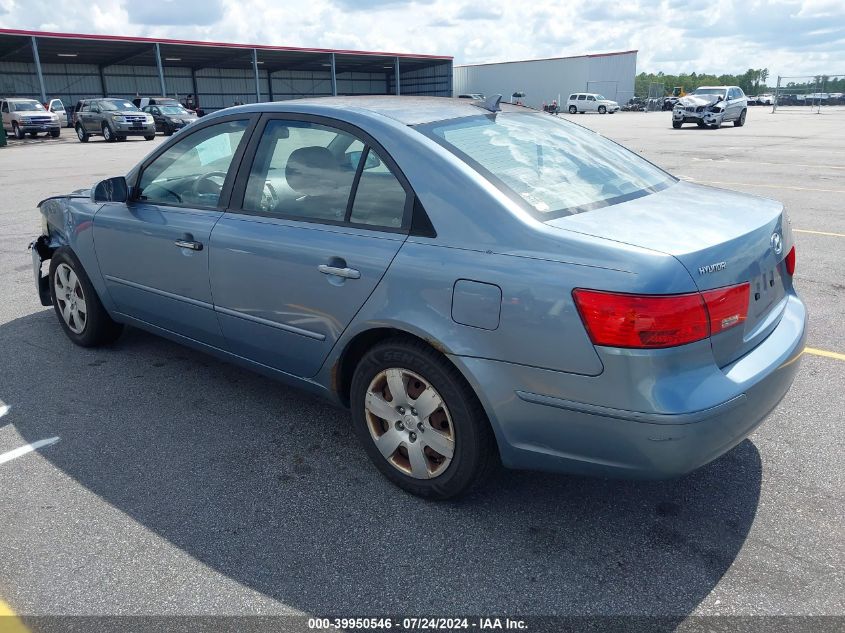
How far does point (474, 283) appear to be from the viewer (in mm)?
2506

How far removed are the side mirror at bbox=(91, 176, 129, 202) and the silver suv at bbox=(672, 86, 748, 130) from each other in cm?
2940

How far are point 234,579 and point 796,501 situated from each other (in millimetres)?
2277

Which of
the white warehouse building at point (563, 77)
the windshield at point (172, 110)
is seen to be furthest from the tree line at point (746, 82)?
the windshield at point (172, 110)

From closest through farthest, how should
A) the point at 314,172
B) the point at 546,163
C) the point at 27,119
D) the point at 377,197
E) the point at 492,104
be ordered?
the point at 377,197 < the point at 546,163 < the point at 314,172 < the point at 492,104 < the point at 27,119

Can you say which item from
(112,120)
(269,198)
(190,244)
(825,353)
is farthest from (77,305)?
(112,120)

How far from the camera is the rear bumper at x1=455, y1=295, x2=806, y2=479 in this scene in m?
2.25

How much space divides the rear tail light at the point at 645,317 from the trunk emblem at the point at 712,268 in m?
0.07

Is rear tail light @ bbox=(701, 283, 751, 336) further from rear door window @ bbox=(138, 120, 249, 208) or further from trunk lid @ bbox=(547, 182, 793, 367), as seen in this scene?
rear door window @ bbox=(138, 120, 249, 208)

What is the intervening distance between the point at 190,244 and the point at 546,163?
73.1 inches

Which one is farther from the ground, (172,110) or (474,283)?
(474,283)

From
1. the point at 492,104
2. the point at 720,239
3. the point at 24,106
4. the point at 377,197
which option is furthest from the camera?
the point at 24,106

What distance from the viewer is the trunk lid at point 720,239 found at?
2352mm

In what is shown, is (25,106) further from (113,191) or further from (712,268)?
(712,268)

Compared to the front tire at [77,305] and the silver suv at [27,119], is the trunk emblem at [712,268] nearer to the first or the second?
the front tire at [77,305]
